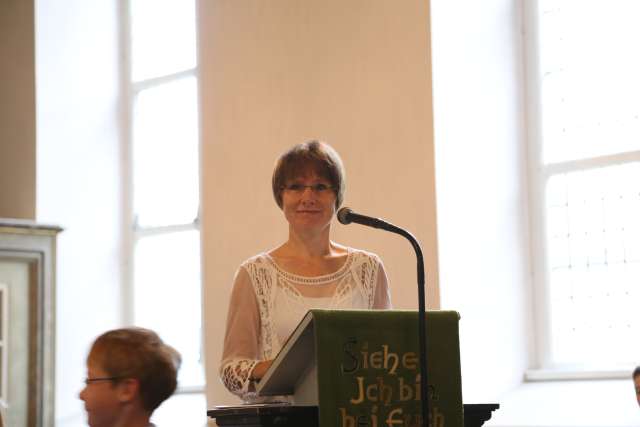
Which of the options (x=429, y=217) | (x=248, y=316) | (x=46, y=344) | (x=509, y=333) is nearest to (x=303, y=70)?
(x=429, y=217)

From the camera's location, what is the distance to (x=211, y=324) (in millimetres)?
5602

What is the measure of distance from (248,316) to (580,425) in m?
2.03

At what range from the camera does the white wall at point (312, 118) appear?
481cm

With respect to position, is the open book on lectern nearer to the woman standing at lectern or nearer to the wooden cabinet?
the woman standing at lectern

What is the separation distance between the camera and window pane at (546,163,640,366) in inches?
194

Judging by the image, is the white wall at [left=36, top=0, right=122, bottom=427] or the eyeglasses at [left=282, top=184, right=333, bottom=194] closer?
the eyeglasses at [left=282, top=184, right=333, bottom=194]

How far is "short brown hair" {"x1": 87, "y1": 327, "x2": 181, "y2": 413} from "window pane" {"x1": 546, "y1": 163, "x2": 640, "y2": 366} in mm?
2821

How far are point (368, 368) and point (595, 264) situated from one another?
2819 millimetres

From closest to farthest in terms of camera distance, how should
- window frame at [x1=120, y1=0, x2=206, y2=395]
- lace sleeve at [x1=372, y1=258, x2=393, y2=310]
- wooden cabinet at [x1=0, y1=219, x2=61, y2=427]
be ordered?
1. lace sleeve at [x1=372, y1=258, x2=393, y2=310]
2. wooden cabinet at [x1=0, y1=219, x2=61, y2=427]
3. window frame at [x1=120, y1=0, x2=206, y2=395]

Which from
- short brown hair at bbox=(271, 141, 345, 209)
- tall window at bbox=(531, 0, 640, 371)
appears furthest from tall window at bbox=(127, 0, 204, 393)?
short brown hair at bbox=(271, 141, 345, 209)

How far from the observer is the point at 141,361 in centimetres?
256

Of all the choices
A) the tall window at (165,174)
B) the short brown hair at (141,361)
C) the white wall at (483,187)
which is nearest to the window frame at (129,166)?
the tall window at (165,174)

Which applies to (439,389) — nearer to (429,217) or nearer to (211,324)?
(429,217)

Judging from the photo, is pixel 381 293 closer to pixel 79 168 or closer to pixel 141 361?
pixel 141 361
